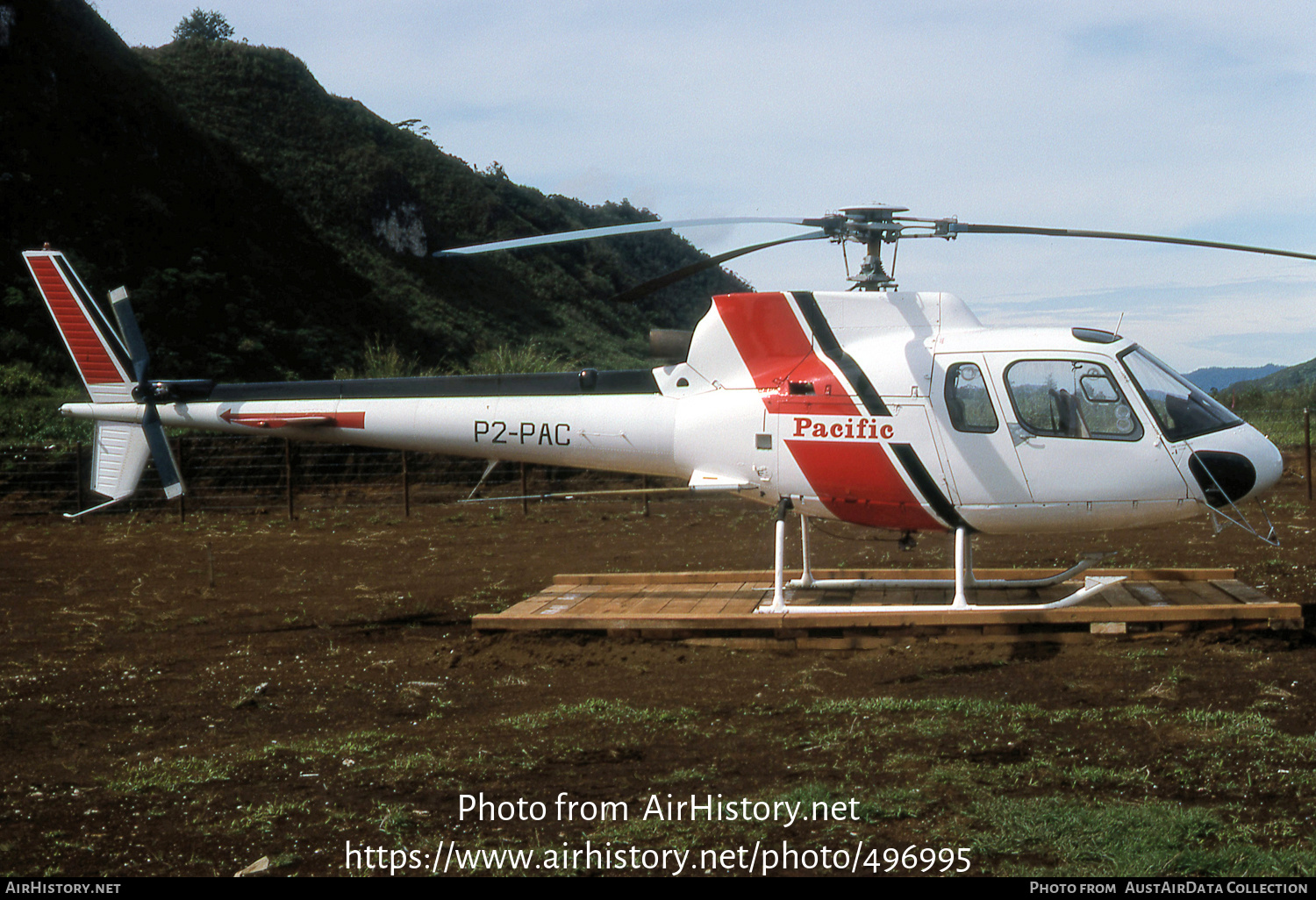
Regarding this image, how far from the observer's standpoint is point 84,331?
984 cm

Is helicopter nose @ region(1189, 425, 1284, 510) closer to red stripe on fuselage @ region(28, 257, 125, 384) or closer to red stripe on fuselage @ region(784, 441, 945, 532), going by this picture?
red stripe on fuselage @ region(784, 441, 945, 532)

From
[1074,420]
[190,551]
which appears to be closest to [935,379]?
Result: [1074,420]

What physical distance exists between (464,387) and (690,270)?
3000 millimetres

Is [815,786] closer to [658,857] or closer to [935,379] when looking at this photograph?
[658,857]

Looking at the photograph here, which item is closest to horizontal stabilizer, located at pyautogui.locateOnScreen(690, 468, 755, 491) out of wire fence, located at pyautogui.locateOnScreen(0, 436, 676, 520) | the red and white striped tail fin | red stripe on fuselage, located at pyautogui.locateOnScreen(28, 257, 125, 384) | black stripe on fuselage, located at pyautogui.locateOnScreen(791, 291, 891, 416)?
black stripe on fuselage, located at pyautogui.locateOnScreen(791, 291, 891, 416)

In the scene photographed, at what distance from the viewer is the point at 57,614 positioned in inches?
414

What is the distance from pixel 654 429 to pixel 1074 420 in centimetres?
355

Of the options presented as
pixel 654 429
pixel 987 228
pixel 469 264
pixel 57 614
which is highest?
pixel 469 264

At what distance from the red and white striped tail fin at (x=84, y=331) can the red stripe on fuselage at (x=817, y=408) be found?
616 centimetres

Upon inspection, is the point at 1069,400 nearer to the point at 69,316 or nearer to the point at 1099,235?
the point at 1099,235

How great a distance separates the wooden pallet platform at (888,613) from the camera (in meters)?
7.84

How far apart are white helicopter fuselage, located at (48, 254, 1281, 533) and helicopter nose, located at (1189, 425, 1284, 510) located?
2 cm

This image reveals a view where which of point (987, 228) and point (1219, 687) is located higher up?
point (987, 228)

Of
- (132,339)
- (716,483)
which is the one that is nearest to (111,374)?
(132,339)
